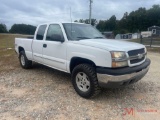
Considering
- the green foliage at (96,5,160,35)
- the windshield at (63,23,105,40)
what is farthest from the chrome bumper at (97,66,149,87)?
the green foliage at (96,5,160,35)

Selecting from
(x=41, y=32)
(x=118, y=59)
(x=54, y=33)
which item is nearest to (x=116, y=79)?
(x=118, y=59)

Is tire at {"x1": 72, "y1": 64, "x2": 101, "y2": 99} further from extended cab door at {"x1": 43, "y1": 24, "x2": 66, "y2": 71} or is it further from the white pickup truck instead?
extended cab door at {"x1": 43, "y1": 24, "x2": 66, "y2": 71}

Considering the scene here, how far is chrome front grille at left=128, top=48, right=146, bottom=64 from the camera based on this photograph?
4293 mm

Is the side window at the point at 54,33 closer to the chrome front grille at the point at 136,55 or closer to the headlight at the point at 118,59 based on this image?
the headlight at the point at 118,59

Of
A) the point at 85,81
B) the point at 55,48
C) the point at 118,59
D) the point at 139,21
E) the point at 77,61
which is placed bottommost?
the point at 85,81

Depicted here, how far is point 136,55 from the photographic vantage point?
4.42 meters

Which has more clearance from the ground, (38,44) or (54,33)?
(54,33)

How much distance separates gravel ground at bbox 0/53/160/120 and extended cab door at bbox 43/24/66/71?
657mm

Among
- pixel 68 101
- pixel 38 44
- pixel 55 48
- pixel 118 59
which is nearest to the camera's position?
pixel 118 59

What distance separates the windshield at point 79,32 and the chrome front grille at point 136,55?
1.46 metres

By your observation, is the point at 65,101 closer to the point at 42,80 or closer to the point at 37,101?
the point at 37,101

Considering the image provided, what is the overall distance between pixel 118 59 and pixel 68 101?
59.4 inches

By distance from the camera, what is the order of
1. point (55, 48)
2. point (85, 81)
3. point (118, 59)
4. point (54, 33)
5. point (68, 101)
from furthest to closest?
point (54, 33) < point (55, 48) < point (85, 81) < point (68, 101) < point (118, 59)

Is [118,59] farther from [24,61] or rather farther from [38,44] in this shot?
[24,61]
